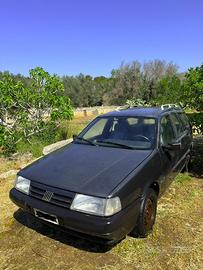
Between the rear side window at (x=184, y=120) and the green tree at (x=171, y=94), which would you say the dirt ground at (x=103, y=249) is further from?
the green tree at (x=171, y=94)

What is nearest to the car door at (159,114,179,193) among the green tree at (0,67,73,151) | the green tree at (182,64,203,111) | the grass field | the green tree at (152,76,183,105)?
the grass field

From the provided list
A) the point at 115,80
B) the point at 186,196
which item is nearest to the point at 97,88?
the point at 115,80

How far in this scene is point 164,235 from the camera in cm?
398

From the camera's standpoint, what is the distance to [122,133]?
4766mm

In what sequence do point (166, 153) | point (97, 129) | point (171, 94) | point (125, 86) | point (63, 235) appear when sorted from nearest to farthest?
point (63, 235)
point (166, 153)
point (97, 129)
point (171, 94)
point (125, 86)

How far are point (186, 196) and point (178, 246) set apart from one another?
5.85ft

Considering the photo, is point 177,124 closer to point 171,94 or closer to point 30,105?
point 30,105

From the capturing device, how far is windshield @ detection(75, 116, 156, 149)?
4469mm

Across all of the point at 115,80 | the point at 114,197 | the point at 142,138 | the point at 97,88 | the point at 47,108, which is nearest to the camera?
the point at 114,197

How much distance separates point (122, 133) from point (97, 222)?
197 cm

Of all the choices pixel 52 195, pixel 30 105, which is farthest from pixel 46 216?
pixel 30 105

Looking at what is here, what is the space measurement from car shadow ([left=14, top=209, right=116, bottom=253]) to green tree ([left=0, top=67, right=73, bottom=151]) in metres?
4.91

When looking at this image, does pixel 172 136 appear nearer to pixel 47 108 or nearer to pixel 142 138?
pixel 142 138

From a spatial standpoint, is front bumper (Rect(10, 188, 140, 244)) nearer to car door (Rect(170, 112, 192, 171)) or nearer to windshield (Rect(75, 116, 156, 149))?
windshield (Rect(75, 116, 156, 149))
